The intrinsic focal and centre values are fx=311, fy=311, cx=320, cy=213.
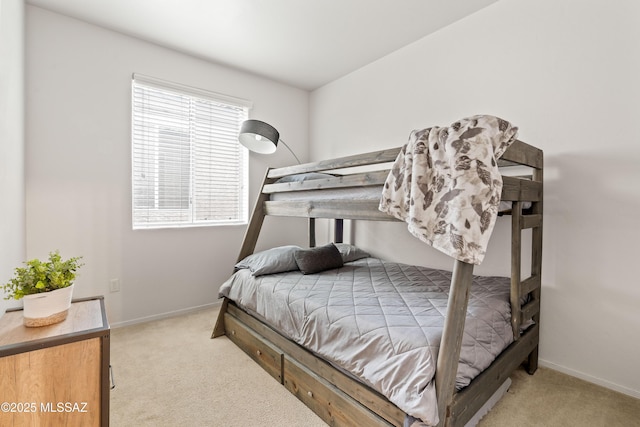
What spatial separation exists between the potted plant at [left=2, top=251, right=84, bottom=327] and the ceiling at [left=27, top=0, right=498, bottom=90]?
2061 millimetres

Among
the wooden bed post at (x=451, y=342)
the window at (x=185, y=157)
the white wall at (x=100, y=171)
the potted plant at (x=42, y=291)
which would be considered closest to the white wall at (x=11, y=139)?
the white wall at (x=100, y=171)

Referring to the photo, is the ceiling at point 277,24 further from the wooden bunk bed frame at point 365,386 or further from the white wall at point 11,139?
the wooden bunk bed frame at point 365,386

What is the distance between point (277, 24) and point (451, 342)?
102 inches

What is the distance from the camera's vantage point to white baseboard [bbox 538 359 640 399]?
70.9 inches

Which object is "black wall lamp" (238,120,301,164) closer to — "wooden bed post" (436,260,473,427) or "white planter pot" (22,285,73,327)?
"white planter pot" (22,285,73,327)

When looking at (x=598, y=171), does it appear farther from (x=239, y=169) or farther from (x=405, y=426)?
(x=239, y=169)

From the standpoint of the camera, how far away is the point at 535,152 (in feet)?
6.19

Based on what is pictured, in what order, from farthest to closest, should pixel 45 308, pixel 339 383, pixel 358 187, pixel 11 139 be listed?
pixel 358 187 → pixel 11 139 → pixel 339 383 → pixel 45 308

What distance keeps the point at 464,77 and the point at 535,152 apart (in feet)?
3.13

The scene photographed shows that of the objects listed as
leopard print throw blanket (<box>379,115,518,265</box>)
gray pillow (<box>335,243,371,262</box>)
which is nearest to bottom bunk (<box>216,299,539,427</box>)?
leopard print throw blanket (<box>379,115,518,265</box>)

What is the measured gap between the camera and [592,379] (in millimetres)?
1931

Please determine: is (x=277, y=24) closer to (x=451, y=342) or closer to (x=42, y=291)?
(x=42, y=291)

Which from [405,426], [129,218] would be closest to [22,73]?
[129,218]

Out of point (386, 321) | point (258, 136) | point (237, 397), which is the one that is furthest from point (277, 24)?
point (237, 397)
